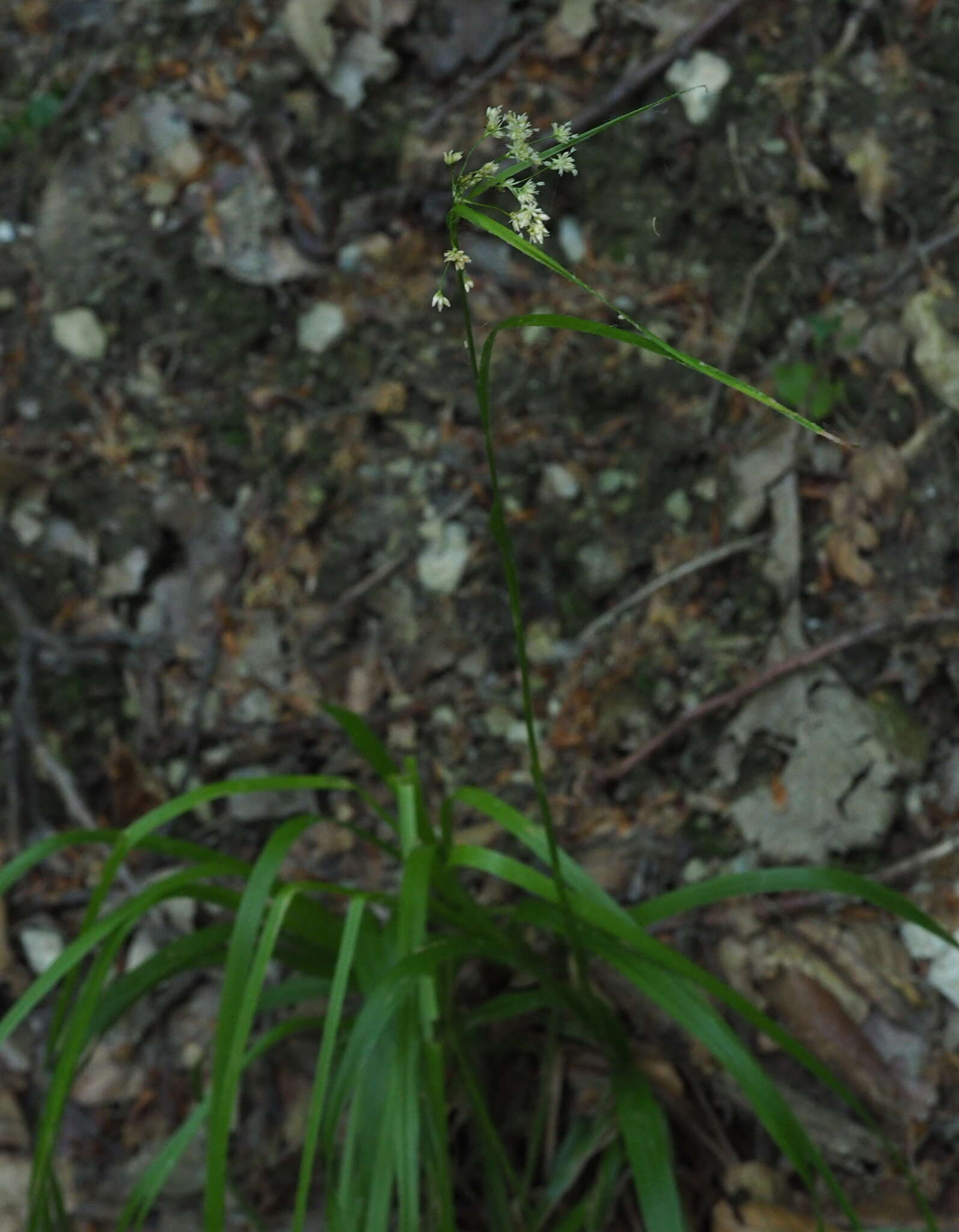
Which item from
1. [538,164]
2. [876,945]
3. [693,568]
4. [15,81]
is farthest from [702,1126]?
[15,81]

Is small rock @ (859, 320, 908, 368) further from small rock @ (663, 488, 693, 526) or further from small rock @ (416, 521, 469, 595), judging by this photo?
small rock @ (416, 521, 469, 595)

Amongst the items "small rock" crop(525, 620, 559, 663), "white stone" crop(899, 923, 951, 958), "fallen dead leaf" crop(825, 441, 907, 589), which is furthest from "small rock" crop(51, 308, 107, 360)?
"white stone" crop(899, 923, 951, 958)

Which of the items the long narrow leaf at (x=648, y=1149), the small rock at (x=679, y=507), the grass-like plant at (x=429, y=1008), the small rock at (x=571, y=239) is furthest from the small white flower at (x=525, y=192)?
the small rock at (x=571, y=239)

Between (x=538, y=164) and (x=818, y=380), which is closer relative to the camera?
(x=538, y=164)

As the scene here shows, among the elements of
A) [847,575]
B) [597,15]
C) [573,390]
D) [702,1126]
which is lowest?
[702,1126]

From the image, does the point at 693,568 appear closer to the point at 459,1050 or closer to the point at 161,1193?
the point at 459,1050

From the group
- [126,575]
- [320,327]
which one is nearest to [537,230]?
[320,327]
